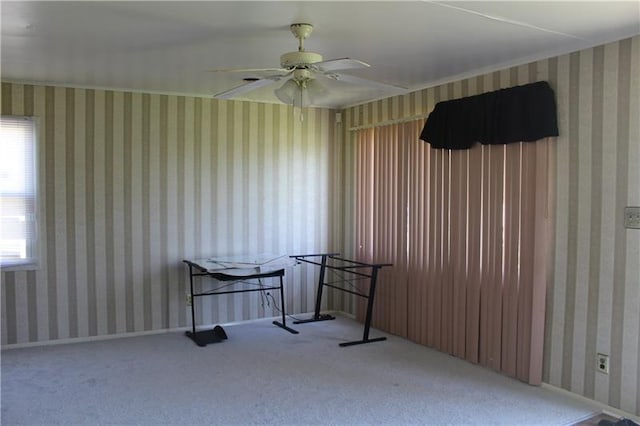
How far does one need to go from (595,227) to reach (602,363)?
854 millimetres

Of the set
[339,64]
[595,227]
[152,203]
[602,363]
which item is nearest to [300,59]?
[339,64]

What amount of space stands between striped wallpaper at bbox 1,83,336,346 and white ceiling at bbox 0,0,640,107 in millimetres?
637

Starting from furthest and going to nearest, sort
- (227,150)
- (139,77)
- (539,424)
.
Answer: (227,150) < (139,77) < (539,424)

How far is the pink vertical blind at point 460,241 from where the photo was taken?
12.2 ft

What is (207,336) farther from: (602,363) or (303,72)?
(602,363)

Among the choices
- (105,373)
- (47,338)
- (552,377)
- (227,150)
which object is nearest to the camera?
(552,377)

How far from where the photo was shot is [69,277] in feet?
15.6

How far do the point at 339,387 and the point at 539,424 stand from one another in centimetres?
130

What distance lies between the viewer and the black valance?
3562mm

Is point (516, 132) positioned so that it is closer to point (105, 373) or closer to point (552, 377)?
point (552, 377)

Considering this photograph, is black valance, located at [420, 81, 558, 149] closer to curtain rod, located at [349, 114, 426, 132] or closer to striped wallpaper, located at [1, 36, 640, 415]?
striped wallpaper, located at [1, 36, 640, 415]

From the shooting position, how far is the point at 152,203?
5.07m

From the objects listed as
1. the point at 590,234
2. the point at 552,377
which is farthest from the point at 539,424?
the point at 590,234

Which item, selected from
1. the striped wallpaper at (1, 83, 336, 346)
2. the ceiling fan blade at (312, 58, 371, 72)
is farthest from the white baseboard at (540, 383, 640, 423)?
the striped wallpaper at (1, 83, 336, 346)
